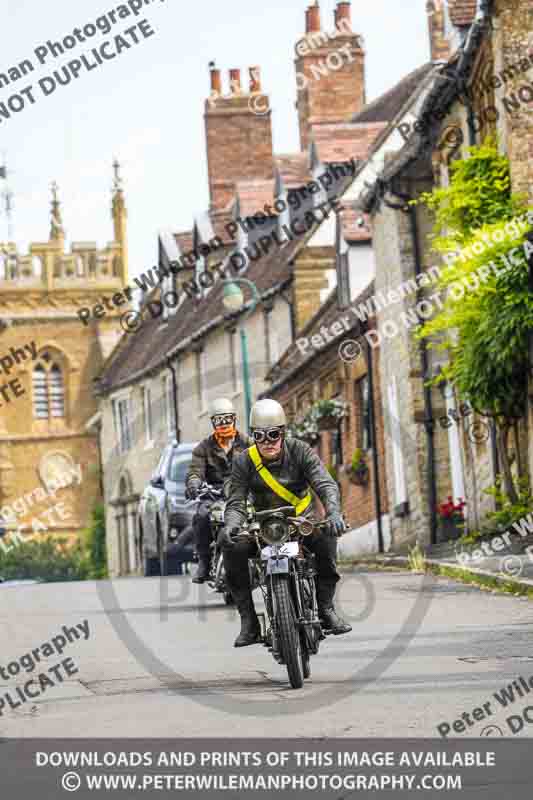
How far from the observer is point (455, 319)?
23.1 m

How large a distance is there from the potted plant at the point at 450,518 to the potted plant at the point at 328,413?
6957 mm

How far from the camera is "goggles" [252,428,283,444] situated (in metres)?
11.1

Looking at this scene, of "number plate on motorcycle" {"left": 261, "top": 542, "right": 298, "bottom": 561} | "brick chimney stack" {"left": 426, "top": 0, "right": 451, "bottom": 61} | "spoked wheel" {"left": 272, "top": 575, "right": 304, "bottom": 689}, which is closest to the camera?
"spoked wheel" {"left": 272, "top": 575, "right": 304, "bottom": 689}

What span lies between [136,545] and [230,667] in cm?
5418

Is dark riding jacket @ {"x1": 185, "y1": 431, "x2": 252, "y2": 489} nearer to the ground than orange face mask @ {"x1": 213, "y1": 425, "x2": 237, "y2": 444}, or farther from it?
nearer to the ground

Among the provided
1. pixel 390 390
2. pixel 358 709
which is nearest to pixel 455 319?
pixel 390 390

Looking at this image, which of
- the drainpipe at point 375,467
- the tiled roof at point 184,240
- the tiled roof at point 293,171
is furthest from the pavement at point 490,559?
the tiled roof at point 184,240

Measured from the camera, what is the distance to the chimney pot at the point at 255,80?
54.2 meters

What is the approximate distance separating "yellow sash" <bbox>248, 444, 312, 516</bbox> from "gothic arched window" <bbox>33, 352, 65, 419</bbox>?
3303 inches

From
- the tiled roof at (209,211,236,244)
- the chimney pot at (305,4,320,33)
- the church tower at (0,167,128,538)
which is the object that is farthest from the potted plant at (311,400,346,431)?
the church tower at (0,167,128,538)

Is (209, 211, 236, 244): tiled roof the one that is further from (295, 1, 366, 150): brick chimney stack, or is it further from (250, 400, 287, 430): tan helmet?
(250, 400, 287, 430): tan helmet

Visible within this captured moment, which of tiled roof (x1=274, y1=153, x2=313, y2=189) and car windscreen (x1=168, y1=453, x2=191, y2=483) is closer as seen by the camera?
car windscreen (x1=168, y1=453, x2=191, y2=483)

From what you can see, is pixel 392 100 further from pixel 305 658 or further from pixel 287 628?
pixel 287 628
